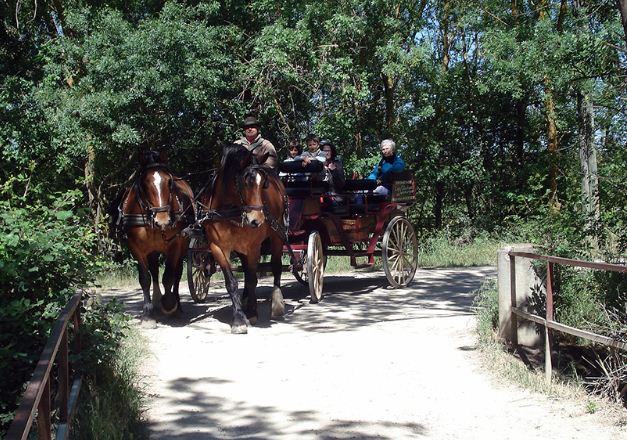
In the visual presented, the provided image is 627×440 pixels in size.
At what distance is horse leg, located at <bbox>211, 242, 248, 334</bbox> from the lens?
9008 millimetres

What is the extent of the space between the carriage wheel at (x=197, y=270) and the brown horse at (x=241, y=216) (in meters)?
0.64

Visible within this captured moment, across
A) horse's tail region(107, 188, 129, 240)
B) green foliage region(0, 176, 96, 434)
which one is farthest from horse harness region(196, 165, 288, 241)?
green foliage region(0, 176, 96, 434)

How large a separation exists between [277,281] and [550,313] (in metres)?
4.90

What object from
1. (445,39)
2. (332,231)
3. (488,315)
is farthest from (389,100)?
(488,315)

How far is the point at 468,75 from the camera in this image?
24031mm

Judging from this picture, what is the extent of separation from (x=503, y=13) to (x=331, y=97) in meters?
5.92

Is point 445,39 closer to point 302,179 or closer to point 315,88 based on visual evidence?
point 315,88

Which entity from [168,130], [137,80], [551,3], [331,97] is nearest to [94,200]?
[168,130]

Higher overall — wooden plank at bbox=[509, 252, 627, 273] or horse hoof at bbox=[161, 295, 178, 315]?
wooden plank at bbox=[509, 252, 627, 273]

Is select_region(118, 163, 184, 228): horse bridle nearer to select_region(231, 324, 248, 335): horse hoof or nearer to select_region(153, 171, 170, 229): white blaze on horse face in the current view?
select_region(153, 171, 170, 229): white blaze on horse face

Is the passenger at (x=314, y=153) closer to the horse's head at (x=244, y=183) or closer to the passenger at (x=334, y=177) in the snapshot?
the passenger at (x=334, y=177)

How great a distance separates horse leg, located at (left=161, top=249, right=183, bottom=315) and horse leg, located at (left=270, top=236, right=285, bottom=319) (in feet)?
4.30

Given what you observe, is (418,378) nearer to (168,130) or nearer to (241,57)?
(168,130)

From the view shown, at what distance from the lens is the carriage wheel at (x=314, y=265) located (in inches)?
429
